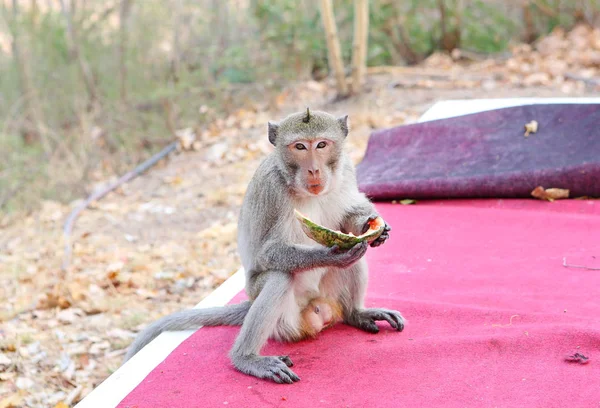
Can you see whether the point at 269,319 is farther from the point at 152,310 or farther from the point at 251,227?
the point at 152,310

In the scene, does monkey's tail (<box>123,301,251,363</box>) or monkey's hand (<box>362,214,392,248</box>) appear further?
monkey's tail (<box>123,301,251,363</box>)

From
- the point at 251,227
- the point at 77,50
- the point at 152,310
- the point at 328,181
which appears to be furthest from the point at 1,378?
the point at 77,50

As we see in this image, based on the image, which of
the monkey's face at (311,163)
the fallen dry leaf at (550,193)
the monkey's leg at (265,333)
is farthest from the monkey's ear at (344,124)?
the fallen dry leaf at (550,193)

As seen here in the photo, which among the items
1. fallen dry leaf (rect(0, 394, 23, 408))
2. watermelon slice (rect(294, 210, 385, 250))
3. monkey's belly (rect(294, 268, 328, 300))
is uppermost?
watermelon slice (rect(294, 210, 385, 250))

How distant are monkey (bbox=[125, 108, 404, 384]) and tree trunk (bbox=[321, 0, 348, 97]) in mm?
4913

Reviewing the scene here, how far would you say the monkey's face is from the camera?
107 inches

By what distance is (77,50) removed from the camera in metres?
8.99

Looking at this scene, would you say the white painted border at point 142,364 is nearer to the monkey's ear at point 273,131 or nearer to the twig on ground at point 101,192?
the monkey's ear at point 273,131

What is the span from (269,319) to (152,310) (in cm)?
225

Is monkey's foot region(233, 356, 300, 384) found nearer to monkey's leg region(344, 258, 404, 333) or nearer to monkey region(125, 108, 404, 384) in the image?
monkey region(125, 108, 404, 384)

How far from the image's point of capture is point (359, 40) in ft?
25.8

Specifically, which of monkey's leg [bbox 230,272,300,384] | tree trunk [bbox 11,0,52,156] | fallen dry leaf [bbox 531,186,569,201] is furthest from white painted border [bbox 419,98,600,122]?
tree trunk [bbox 11,0,52,156]

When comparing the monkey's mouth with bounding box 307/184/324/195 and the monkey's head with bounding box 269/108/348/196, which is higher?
the monkey's head with bounding box 269/108/348/196

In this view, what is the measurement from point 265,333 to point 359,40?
18.5 ft
